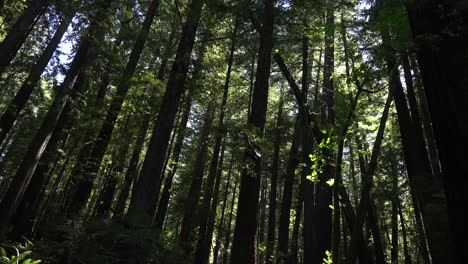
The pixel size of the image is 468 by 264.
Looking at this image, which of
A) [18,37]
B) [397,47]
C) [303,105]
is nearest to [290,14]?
[303,105]

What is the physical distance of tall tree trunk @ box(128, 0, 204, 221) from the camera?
23.8ft

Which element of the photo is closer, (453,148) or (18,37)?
(453,148)

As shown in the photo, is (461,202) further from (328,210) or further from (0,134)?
(0,134)

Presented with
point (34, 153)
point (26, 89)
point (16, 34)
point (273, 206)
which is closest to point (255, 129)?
point (16, 34)

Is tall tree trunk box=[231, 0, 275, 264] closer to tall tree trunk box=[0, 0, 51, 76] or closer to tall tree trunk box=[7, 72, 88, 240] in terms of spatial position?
tall tree trunk box=[0, 0, 51, 76]

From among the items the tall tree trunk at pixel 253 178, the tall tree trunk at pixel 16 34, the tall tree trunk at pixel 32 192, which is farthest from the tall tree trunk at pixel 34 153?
the tall tree trunk at pixel 253 178

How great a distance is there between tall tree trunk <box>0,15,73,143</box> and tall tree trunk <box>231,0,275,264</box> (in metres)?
9.39

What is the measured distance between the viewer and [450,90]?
408 centimetres

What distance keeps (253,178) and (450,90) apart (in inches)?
183

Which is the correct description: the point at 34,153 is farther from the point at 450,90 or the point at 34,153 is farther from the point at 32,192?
the point at 450,90

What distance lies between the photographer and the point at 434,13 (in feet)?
15.5

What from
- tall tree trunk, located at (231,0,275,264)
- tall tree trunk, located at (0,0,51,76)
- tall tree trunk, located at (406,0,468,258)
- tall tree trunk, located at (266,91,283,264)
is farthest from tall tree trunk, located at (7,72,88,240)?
tall tree trunk, located at (406,0,468,258)

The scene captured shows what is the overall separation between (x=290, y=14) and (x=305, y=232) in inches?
351

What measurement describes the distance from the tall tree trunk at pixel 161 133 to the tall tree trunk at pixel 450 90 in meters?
6.05
